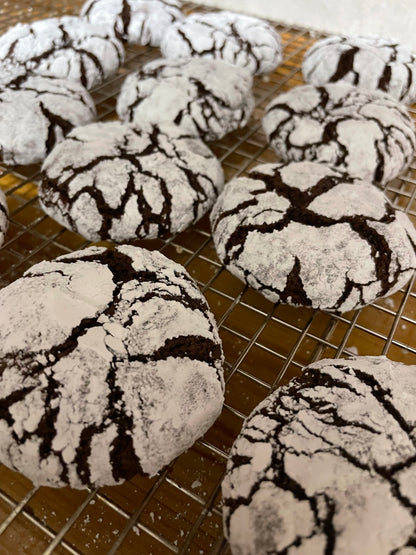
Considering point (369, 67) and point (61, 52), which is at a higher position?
point (61, 52)

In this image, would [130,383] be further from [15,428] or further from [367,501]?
[367,501]

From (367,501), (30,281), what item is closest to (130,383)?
(30,281)

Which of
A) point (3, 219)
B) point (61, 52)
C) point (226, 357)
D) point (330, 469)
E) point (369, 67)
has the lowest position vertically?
point (226, 357)

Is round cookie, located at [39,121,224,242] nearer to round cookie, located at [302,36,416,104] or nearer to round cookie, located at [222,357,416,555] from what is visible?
round cookie, located at [222,357,416,555]

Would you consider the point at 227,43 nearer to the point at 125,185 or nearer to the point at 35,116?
the point at 35,116

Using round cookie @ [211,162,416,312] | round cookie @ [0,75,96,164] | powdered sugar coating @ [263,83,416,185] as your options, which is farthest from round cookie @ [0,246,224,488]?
powdered sugar coating @ [263,83,416,185]

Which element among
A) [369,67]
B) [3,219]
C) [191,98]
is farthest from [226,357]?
[369,67]
